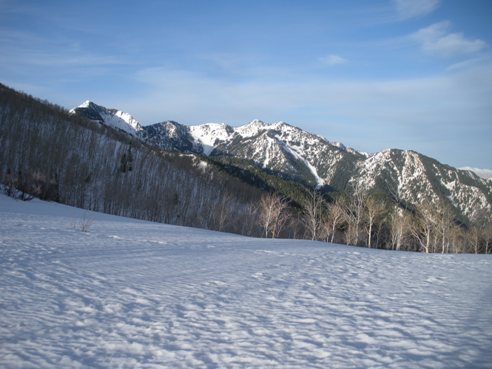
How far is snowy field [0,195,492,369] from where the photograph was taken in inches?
175

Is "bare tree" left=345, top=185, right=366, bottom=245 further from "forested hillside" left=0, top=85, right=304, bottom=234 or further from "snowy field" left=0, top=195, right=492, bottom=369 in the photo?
"snowy field" left=0, top=195, right=492, bottom=369

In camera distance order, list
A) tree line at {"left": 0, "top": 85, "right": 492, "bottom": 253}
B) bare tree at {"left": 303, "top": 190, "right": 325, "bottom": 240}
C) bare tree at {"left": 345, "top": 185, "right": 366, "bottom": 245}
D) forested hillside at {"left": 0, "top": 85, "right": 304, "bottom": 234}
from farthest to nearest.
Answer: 1. forested hillside at {"left": 0, "top": 85, "right": 304, "bottom": 234}
2. tree line at {"left": 0, "top": 85, "right": 492, "bottom": 253}
3. bare tree at {"left": 303, "top": 190, "right": 325, "bottom": 240}
4. bare tree at {"left": 345, "top": 185, "right": 366, "bottom": 245}

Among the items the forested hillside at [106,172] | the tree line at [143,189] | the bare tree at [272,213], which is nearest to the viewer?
the bare tree at [272,213]

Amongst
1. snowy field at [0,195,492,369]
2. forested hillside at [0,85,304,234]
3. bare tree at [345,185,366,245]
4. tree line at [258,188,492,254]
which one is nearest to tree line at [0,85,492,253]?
forested hillside at [0,85,304,234]

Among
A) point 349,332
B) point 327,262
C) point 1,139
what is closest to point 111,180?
point 1,139

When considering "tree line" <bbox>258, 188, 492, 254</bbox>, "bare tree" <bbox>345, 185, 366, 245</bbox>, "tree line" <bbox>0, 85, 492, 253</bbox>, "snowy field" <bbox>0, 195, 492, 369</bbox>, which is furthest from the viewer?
"tree line" <bbox>0, 85, 492, 253</bbox>

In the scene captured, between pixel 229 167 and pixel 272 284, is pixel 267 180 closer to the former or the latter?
pixel 229 167

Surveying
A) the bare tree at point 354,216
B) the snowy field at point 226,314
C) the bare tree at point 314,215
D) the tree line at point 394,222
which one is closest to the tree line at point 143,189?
the tree line at point 394,222

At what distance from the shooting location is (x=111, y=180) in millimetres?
83188

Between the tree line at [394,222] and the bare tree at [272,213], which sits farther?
the bare tree at [272,213]

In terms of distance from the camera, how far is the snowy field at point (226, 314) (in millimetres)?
4445

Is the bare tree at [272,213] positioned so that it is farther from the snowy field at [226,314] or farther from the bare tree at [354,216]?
the snowy field at [226,314]

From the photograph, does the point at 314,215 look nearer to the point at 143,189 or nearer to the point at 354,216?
the point at 354,216

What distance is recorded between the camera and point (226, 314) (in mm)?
6062
